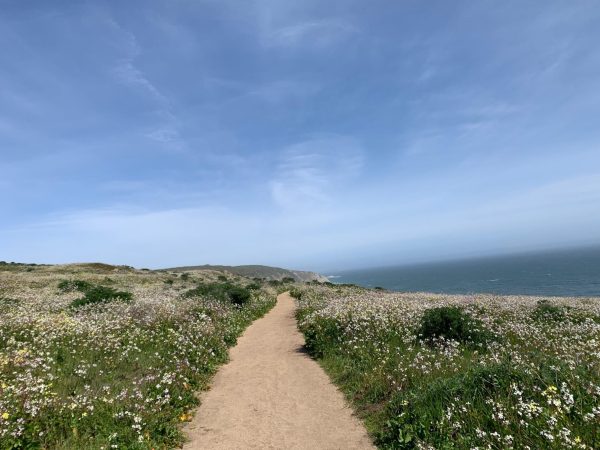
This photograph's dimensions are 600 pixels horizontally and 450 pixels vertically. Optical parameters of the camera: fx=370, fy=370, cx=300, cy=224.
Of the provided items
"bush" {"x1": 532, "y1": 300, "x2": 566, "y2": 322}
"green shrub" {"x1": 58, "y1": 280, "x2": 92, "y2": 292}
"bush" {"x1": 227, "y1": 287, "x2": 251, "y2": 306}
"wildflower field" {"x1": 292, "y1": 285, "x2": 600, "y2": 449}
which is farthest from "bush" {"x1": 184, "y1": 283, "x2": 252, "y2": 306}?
"bush" {"x1": 532, "y1": 300, "x2": 566, "y2": 322}

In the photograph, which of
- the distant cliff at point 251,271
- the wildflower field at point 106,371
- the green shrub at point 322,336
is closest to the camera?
the wildflower field at point 106,371

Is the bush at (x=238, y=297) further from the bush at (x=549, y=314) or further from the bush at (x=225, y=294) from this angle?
the bush at (x=549, y=314)

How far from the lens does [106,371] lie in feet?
37.5

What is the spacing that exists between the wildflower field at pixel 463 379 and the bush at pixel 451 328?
4 centimetres

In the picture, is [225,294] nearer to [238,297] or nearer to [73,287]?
[238,297]

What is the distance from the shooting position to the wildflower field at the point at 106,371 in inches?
293

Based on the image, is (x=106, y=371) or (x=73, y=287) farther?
(x=73, y=287)

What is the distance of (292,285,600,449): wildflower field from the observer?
20.6 feet

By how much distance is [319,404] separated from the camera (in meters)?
10.2

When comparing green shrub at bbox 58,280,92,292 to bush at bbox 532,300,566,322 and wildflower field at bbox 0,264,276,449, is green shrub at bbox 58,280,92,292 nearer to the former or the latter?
wildflower field at bbox 0,264,276,449

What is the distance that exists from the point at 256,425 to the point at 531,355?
23.9ft

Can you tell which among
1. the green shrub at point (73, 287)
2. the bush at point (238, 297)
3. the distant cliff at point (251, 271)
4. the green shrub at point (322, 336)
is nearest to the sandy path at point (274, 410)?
the green shrub at point (322, 336)

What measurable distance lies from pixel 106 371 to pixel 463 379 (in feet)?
33.5

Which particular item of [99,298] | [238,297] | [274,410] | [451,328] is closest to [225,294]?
[238,297]
